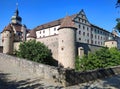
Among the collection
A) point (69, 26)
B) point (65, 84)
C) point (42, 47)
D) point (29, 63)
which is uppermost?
point (69, 26)

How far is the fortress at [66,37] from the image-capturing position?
3666 cm

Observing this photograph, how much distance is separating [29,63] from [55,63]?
84.9 feet

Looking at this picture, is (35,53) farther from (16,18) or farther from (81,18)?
(16,18)

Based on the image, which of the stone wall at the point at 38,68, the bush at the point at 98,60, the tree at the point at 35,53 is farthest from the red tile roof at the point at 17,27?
the stone wall at the point at 38,68

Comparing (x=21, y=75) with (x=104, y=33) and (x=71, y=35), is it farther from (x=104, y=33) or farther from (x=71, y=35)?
(x=104, y=33)

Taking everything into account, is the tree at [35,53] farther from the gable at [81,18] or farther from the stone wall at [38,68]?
the stone wall at [38,68]

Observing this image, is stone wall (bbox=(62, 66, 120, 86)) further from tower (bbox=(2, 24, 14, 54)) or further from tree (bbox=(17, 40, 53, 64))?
tower (bbox=(2, 24, 14, 54))

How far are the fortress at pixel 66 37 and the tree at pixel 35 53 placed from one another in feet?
5.64

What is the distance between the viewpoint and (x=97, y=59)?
35562 mm

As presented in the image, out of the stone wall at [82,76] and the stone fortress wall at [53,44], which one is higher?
the stone fortress wall at [53,44]

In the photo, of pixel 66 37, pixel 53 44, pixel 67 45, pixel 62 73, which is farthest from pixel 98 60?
pixel 62 73

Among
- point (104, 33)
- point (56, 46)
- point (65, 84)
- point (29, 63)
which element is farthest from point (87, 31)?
point (65, 84)

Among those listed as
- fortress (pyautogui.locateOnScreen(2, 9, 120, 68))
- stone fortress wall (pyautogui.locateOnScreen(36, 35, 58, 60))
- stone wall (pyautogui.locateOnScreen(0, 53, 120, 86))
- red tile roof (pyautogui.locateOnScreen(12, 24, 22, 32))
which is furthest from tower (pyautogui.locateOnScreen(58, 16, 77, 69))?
red tile roof (pyautogui.locateOnScreen(12, 24, 22, 32))

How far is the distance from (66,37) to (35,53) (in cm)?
830
